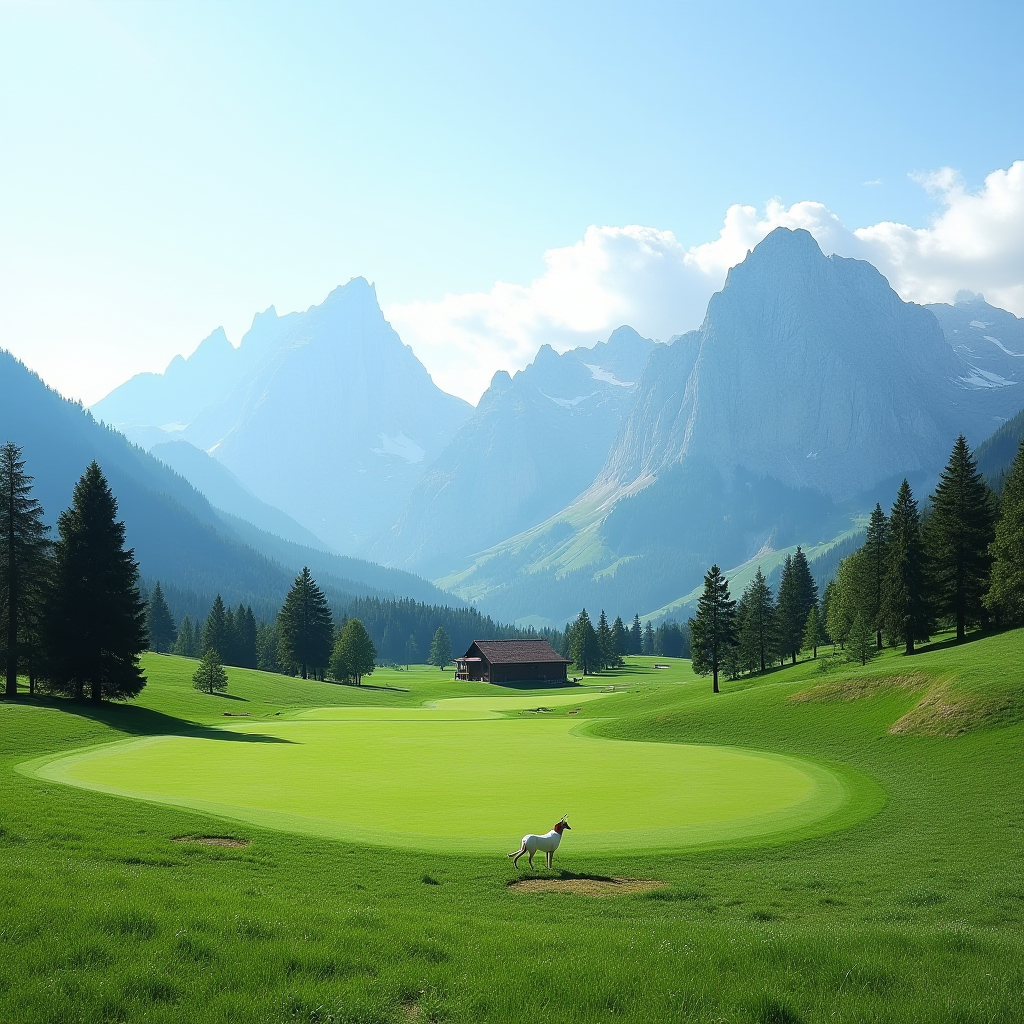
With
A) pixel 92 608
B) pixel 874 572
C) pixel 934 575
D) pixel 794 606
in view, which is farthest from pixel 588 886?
pixel 794 606

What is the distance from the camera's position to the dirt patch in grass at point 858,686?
151 ft

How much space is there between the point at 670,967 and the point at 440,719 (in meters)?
63.9

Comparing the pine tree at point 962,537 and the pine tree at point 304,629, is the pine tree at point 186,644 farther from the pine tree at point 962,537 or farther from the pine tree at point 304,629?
the pine tree at point 962,537

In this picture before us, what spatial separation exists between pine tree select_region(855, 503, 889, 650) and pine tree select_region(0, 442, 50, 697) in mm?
73880

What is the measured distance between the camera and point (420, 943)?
10.7 m

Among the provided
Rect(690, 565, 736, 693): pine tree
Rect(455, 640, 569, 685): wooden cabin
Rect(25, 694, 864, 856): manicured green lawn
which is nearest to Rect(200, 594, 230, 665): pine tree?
Rect(455, 640, 569, 685): wooden cabin

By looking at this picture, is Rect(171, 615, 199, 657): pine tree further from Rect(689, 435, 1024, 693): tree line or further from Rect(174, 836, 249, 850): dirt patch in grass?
Rect(174, 836, 249, 850): dirt patch in grass

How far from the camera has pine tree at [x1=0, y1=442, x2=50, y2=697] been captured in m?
53.0

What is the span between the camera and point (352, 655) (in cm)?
11725

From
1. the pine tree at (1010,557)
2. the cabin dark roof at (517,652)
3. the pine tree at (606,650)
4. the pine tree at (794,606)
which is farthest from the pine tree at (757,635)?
the pine tree at (606,650)

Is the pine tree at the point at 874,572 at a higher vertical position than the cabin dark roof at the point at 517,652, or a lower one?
higher

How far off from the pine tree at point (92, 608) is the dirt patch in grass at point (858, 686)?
4511 centimetres

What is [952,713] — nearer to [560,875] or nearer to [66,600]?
[560,875]

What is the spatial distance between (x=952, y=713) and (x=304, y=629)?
91.0 meters
